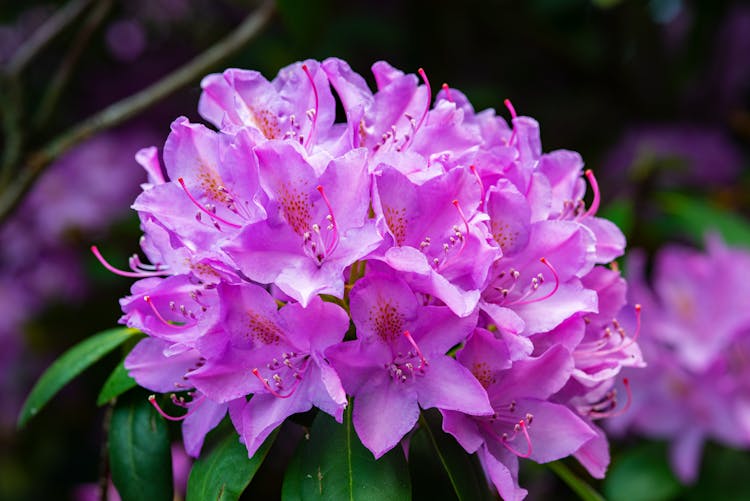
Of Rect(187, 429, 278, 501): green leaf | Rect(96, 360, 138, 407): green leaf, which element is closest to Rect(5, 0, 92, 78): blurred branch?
Rect(96, 360, 138, 407): green leaf

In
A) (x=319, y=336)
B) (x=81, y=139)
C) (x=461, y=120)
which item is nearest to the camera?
(x=319, y=336)

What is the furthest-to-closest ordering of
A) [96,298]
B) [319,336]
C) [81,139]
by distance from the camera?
[96,298]
[81,139]
[319,336]

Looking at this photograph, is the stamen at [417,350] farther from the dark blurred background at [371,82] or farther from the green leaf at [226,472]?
the dark blurred background at [371,82]

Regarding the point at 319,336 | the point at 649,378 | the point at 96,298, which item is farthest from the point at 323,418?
the point at 96,298

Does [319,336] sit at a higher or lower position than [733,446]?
higher

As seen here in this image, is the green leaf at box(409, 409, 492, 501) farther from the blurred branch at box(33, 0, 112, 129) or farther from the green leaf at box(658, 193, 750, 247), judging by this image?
the green leaf at box(658, 193, 750, 247)

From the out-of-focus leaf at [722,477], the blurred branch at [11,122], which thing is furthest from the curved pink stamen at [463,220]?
the out-of-focus leaf at [722,477]

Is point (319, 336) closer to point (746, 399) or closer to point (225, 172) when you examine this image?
point (225, 172)
